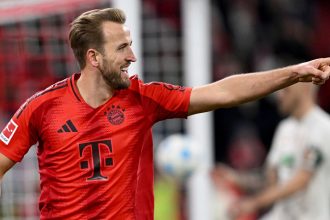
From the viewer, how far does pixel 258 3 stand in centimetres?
1309

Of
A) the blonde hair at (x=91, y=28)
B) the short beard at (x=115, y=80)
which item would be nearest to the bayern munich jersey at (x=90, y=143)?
the short beard at (x=115, y=80)

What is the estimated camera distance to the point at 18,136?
208 inches

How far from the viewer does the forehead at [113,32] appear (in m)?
5.25

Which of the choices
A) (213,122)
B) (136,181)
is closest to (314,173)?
(136,181)

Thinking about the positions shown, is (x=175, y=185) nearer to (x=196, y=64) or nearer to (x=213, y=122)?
(x=196, y=64)

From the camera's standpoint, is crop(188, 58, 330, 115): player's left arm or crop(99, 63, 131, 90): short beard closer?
crop(188, 58, 330, 115): player's left arm

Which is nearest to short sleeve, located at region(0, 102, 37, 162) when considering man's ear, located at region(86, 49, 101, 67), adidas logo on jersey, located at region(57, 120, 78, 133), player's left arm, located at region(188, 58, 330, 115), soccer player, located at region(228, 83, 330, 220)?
adidas logo on jersey, located at region(57, 120, 78, 133)

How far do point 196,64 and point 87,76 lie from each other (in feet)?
13.4

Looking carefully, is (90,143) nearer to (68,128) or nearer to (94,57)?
(68,128)

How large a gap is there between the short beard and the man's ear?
49mm

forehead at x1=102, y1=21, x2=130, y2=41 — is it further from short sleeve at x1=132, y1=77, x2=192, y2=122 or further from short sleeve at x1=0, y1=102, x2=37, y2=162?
short sleeve at x1=0, y1=102, x2=37, y2=162

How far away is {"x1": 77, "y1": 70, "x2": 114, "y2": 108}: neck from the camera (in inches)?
209

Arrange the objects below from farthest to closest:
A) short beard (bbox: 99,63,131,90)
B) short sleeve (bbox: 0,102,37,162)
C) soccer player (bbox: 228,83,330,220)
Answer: soccer player (bbox: 228,83,330,220) < short sleeve (bbox: 0,102,37,162) < short beard (bbox: 99,63,131,90)

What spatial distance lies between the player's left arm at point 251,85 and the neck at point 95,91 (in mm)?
417
